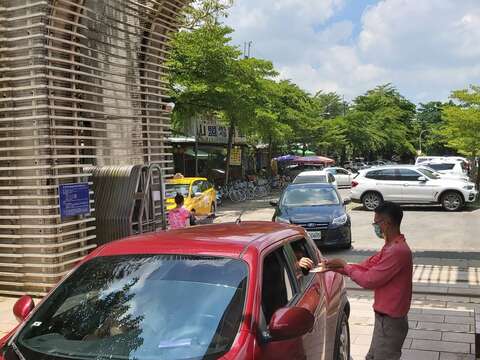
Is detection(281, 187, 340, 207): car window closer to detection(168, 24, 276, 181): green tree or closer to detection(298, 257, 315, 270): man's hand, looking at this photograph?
detection(298, 257, 315, 270): man's hand

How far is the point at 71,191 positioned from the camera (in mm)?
8250

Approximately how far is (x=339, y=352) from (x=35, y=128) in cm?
557

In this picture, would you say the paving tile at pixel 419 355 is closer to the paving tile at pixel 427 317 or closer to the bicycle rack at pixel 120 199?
the paving tile at pixel 427 317

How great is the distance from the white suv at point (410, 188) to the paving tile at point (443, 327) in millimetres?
13490

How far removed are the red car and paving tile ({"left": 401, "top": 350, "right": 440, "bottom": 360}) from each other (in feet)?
7.06

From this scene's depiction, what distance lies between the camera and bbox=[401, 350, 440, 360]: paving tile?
216 inches

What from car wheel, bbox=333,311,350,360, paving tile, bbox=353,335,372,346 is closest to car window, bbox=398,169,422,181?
paving tile, bbox=353,335,372,346

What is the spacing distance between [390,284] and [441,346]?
7.81ft

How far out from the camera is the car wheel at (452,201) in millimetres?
19719

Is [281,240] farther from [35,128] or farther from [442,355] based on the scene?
[35,128]

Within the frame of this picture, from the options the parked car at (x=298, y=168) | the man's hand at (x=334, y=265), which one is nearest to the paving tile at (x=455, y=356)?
the man's hand at (x=334, y=265)

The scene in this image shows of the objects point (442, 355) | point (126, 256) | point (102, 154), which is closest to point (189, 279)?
point (126, 256)

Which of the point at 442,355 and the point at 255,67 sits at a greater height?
the point at 255,67

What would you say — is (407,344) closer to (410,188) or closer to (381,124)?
(410,188)
